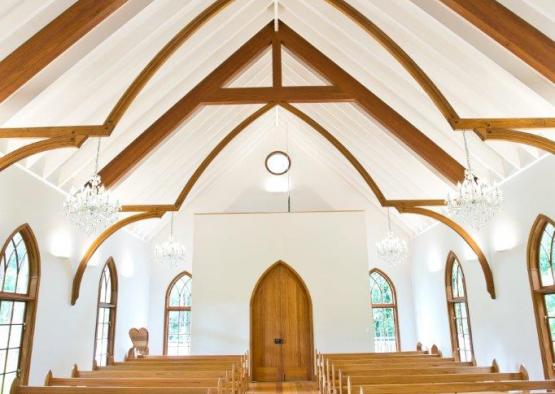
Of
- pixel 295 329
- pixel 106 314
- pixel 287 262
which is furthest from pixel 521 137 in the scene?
pixel 106 314

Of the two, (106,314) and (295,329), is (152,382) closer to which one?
(106,314)

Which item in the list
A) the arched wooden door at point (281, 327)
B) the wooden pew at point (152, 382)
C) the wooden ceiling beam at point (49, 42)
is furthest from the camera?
the arched wooden door at point (281, 327)

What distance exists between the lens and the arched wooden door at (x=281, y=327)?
11.3 metres

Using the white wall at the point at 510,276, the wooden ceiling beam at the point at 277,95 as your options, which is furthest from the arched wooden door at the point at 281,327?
the wooden ceiling beam at the point at 277,95

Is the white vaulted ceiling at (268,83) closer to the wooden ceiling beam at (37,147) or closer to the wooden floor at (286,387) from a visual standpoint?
the wooden ceiling beam at (37,147)

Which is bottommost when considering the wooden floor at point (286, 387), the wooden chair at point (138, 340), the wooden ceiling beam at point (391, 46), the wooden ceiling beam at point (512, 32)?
the wooden floor at point (286, 387)

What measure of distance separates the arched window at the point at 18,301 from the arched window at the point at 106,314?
2.85 metres

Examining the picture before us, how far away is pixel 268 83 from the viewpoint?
10.8 m

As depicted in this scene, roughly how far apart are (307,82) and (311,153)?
2.95m

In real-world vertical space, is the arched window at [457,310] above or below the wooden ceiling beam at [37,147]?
below

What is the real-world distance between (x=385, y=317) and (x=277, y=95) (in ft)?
26.5

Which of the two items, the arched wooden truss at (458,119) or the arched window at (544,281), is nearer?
the arched wooden truss at (458,119)

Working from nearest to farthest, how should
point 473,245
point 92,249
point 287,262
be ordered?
1. point 473,245
2. point 92,249
3. point 287,262

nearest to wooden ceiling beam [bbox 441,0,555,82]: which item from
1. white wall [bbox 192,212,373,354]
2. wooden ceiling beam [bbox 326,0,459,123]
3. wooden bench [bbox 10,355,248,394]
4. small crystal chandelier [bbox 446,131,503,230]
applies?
wooden ceiling beam [bbox 326,0,459,123]
